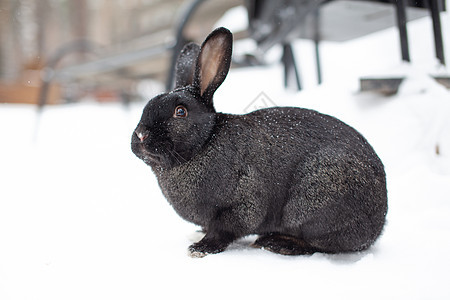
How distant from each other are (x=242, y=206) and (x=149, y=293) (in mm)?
266

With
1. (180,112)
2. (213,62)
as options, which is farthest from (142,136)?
(213,62)

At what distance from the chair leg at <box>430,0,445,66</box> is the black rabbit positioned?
0.79 m

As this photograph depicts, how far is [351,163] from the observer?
71 centimetres

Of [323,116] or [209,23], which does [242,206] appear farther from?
[209,23]

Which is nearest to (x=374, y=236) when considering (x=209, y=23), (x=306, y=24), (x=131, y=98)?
(x=306, y=24)

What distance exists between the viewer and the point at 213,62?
0.74m

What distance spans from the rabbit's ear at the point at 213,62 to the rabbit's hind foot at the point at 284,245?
344mm

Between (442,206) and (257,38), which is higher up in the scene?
(257,38)

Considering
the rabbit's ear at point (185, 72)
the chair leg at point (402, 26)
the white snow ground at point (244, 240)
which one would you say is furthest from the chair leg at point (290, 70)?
the rabbit's ear at point (185, 72)

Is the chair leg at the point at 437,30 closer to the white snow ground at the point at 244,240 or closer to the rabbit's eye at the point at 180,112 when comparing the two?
the white snow ground at the point at 244,240

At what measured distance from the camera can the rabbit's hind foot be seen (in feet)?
2.43

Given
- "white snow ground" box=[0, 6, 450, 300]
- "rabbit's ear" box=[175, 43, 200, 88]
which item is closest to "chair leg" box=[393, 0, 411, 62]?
"white snow ground" box=[0, 6, 450, 300]

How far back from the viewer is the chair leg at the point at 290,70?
180cm

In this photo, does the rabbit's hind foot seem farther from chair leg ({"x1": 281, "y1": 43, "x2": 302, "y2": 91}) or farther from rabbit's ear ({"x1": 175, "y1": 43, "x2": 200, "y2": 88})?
chair leg ({"x1": 281, "y1": 43, "x2": 302, "y2": 91})
